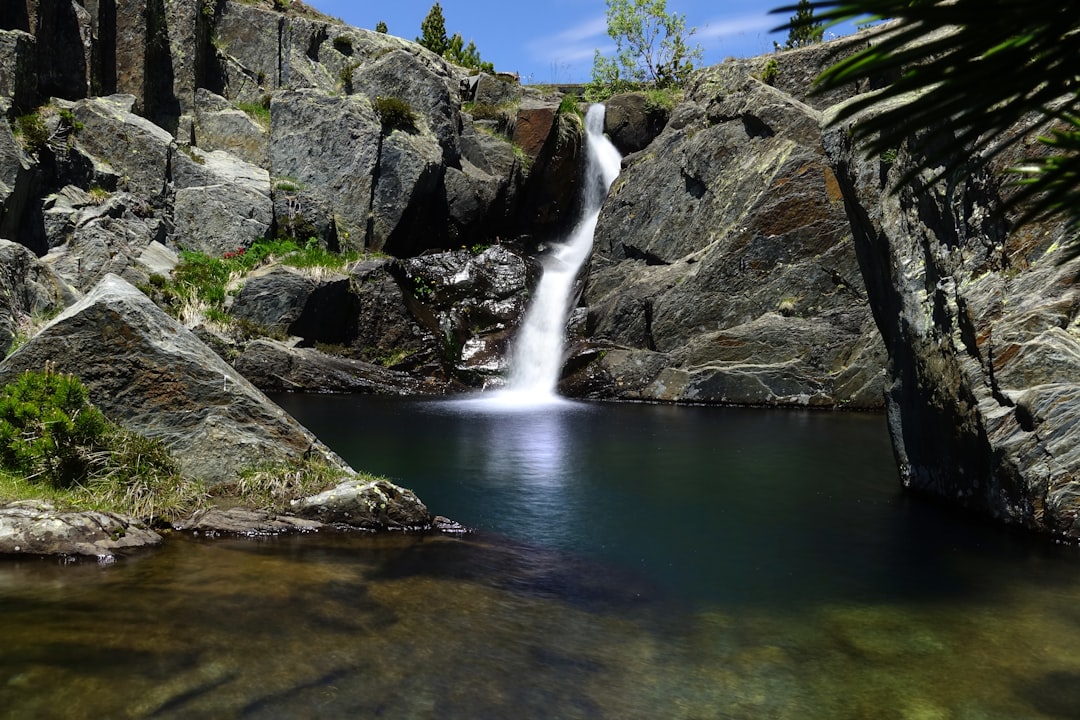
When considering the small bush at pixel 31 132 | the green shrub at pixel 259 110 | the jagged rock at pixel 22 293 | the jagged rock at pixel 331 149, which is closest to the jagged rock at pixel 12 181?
the small bush at pixel 31 132

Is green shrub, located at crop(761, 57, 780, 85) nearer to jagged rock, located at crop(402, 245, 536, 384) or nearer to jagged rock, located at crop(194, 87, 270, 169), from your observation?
jagged rock, located at crop(402, 245, 536, 384)

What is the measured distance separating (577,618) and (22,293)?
12330 mm

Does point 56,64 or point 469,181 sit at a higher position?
point 56,64

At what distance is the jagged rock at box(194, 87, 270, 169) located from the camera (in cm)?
3294

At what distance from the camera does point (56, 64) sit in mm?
28922

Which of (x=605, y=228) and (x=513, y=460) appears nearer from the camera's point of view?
(x=513, y=460)

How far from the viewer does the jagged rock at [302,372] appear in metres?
24.2

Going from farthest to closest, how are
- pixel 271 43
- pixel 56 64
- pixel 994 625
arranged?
1. pixel 271 43
2. pixel 56 64
3. pixel 994 625

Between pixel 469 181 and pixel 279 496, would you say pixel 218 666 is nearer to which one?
pixel 279 496

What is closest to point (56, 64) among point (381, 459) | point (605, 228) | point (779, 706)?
point (605, 228)

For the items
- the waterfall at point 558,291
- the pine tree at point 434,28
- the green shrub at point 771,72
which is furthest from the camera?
the pine tree at point 434,28

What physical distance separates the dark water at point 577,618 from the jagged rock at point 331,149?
21499mm

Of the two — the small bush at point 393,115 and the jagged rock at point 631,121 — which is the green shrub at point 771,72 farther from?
the small bush at point 393,115

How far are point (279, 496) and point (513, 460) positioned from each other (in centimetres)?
553
